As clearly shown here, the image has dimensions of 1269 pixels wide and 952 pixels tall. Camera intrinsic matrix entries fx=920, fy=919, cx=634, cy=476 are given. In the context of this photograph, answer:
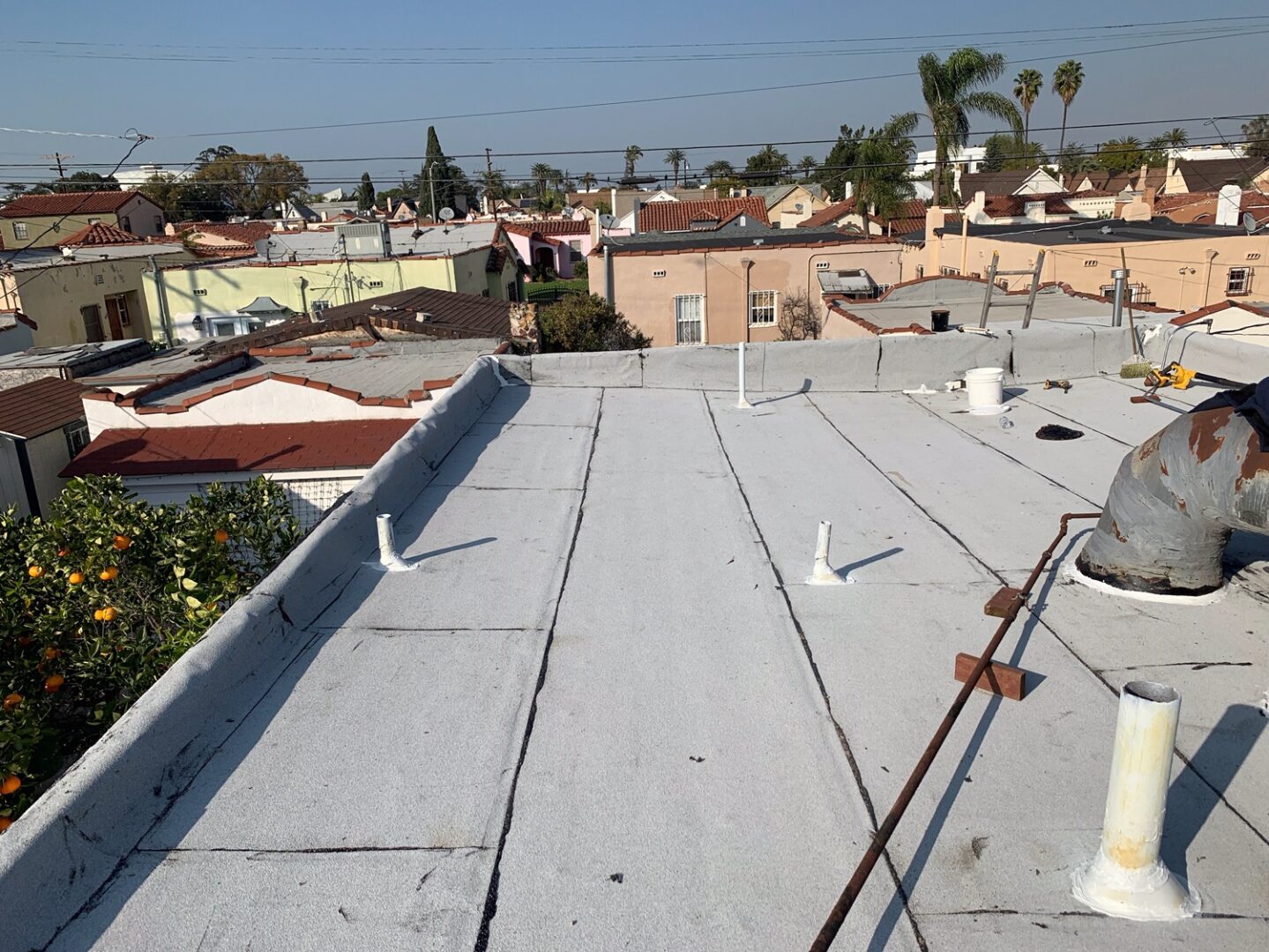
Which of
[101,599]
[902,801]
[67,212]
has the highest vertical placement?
[67,212]

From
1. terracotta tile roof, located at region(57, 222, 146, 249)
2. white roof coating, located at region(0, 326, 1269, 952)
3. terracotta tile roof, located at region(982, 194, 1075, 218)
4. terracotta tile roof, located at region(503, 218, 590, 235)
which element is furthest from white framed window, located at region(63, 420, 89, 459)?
terracotta tile roof, located at region(503, 218, 590, 235)

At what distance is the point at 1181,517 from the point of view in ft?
14.0

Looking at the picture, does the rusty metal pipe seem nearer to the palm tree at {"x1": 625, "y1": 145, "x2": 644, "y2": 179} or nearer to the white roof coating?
the white roof coating

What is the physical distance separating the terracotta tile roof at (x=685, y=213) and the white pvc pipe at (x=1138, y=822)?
42.0 metres

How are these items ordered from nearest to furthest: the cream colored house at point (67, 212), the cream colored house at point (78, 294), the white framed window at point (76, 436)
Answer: the white framed window at point (76, 436) < the cream colored house at point (78, 294) < the cream colored house at point (67, 212)

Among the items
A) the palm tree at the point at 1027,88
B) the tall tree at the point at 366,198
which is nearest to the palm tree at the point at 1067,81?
the palm tree at the point at 1027,88

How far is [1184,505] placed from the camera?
4.22 m

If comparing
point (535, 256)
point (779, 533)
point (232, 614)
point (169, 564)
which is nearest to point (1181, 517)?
point (779, 533)

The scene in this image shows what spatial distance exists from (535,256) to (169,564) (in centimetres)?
5930

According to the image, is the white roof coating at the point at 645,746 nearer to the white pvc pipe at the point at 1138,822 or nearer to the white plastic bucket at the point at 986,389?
the white pvc pipe at the point at 1138,822

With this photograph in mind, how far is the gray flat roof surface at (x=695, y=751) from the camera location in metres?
2.59

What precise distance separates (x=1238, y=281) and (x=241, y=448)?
2373 cm

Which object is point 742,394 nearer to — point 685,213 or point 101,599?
point 101,599

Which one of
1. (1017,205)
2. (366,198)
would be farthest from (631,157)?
(1017,205)
